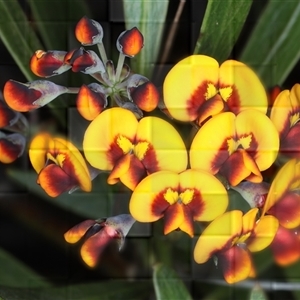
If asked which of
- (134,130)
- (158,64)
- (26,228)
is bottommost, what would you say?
(26,228)

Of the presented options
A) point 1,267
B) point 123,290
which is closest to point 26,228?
point 1,267

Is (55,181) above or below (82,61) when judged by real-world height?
below

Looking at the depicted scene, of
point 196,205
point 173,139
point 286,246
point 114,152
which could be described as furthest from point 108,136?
point 286,246

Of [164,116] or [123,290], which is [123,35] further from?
[123,290]

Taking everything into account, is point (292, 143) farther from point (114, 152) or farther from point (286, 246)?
point (114, 152)

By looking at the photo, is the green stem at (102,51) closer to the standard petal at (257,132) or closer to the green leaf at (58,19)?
the green leaf at (58,19)

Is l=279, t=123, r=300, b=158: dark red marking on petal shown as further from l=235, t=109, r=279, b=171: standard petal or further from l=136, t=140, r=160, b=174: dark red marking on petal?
l=136, t=140, r=160, b=174: dark red marking on petal

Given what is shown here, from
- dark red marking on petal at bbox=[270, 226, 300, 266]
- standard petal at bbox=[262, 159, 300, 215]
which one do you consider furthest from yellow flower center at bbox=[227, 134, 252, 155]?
dark red marking on petal at bbox=[270, 226, 300, 266]
